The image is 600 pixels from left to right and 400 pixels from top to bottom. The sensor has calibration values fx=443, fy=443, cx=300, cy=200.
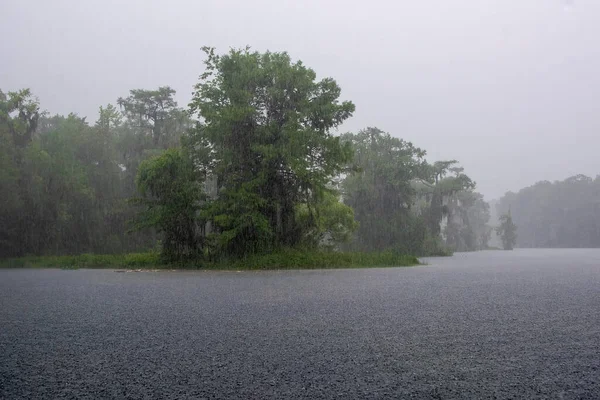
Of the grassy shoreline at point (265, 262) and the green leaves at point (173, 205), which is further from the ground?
the green leaves at point (173, 205)

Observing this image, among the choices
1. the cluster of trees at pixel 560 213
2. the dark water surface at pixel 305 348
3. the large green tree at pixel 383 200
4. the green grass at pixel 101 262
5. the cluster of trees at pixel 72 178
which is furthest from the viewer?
the cluster of trees at pixel 560 213

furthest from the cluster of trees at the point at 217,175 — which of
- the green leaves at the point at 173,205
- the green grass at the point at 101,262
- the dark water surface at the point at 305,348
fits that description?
the dark water surface at the point at 305,348

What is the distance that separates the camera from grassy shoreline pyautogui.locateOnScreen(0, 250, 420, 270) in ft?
47.5

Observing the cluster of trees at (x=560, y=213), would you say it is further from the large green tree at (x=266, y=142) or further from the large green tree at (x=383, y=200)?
the large green tree at (x=266, y=142)

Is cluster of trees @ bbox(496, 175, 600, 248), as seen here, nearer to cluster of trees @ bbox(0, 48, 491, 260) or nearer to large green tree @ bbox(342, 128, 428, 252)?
large green tree @ bbox(342, 128, 428, 252)

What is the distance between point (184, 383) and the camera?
7.98ft

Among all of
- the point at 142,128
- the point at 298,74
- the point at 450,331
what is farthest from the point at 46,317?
the point at 142,128

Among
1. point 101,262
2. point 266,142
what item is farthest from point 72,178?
point 266,142

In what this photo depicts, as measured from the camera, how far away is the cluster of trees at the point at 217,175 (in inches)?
608

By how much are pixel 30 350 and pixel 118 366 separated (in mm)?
962

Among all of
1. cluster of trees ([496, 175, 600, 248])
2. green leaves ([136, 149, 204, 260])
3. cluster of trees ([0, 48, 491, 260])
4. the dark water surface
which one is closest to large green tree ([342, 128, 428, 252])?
cluster of trees ([0, 48, 491, 260])

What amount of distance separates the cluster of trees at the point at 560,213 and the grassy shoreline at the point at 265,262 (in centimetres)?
6051

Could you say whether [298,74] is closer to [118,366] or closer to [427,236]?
[118,366]

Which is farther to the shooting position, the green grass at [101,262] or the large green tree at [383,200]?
the large green tree at [383,200]
